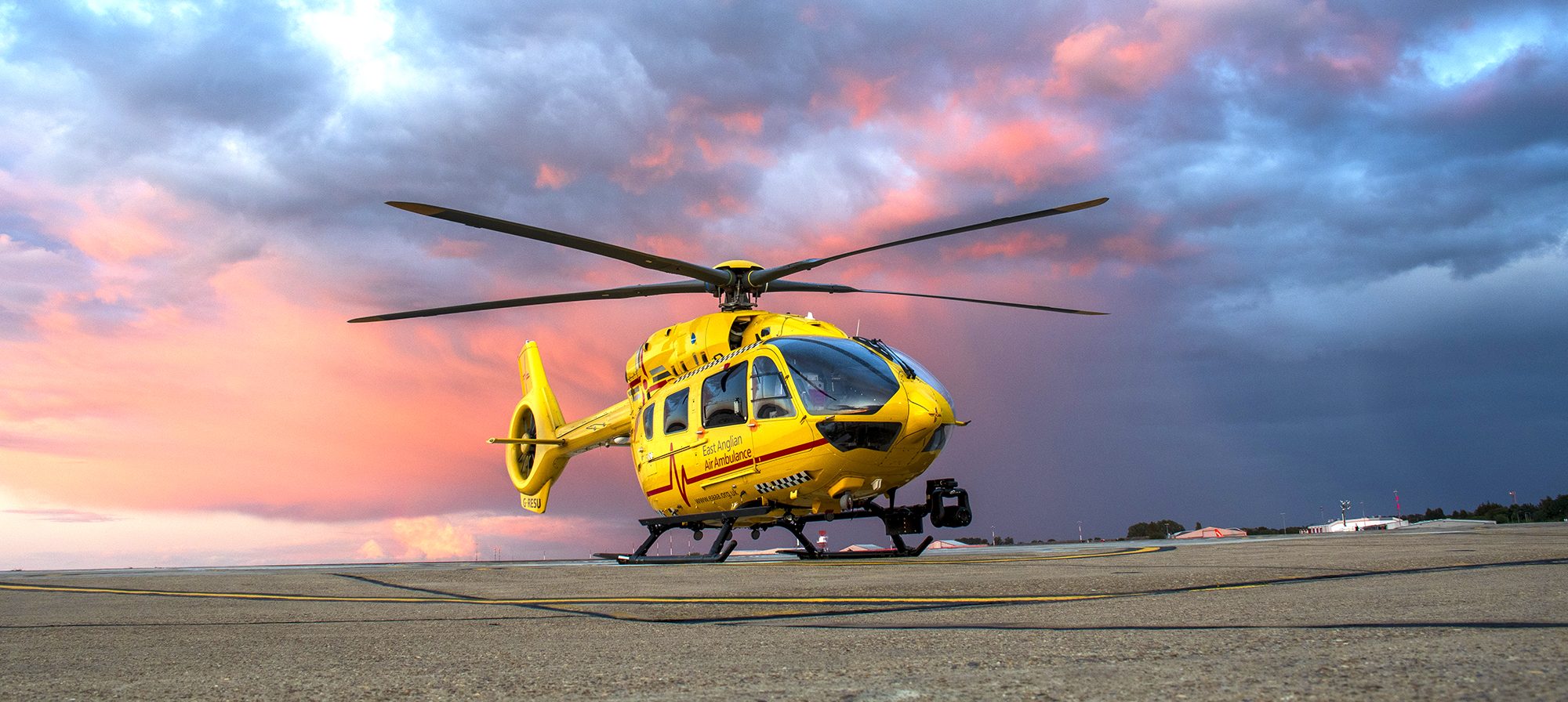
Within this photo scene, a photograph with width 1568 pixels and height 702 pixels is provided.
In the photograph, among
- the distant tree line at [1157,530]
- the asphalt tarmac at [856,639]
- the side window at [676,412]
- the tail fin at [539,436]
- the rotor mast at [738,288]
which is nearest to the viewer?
the asphalt tarmac at [856,639]

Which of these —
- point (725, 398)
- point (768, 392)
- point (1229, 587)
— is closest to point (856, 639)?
point (1229, 587)

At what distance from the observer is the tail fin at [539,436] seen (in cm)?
2030

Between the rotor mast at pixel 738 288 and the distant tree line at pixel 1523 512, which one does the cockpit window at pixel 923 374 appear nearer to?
the rotor mast at pixel 738 288

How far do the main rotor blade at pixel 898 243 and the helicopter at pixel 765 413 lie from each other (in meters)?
0.03

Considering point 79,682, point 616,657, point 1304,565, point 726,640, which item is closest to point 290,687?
point 79,682

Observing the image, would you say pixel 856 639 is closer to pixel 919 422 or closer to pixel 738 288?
pixel 919 422

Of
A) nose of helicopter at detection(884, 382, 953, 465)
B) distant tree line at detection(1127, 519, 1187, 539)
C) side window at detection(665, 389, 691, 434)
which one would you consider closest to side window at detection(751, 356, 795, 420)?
nose of helicopter at detection(884, 382, 953, 465)

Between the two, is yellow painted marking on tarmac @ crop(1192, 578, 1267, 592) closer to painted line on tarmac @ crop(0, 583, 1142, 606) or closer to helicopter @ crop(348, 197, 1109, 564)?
painted line on tarmac @ crop(0, 583, 1142, 606)

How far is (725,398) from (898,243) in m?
3.62

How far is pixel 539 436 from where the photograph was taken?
2223 cm

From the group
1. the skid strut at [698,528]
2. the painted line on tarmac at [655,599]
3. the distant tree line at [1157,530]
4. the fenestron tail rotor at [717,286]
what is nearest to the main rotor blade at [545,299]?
the fenestron tail rotor at [717,286]

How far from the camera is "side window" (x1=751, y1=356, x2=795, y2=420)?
12.6 m

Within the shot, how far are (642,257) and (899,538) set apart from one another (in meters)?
5.79

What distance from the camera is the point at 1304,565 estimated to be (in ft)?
22.1
